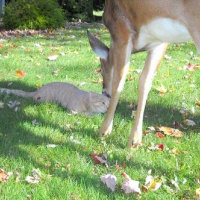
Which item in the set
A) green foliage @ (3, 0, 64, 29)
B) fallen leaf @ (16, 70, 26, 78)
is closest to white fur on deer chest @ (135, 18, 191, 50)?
fallen leaf @ (16, 70, 26, 78)

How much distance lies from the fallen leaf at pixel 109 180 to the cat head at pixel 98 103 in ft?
5.72

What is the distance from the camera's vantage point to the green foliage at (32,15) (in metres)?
12.6

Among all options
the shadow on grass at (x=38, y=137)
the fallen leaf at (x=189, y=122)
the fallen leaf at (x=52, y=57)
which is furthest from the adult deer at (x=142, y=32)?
the fallen leaf at (x=52, y=57)

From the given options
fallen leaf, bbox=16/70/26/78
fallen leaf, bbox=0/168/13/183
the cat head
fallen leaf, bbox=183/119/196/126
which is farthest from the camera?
fallen leaf, bbox=16/70/26/78

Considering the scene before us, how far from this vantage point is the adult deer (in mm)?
3322

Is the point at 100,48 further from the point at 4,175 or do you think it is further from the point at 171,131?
the point at 4,175

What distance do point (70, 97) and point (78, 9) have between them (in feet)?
40.7

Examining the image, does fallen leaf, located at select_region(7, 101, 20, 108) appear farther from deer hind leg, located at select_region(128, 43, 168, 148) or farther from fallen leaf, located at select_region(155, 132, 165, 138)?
fallen leaf, located at select_region(155, 132, 165, 138)

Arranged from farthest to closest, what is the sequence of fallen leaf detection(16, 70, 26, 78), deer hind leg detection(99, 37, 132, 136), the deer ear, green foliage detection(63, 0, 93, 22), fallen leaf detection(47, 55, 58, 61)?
green foliage detection(63, 0, 93, 22) → fallen leaf detection(47, 55, 58, 61) → fallen leaf detection(16, 70, 26, 78) → the deer ear → deer hind leg detection(99, 37, 132, 136)

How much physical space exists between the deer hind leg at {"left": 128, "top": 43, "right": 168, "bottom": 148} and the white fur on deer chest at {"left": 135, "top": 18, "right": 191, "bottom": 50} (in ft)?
0.77

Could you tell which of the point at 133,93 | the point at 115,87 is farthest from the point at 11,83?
the point at 115,87

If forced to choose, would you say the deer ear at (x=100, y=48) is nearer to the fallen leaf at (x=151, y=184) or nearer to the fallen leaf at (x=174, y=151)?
the fallen leaf at (x=174, y=151)

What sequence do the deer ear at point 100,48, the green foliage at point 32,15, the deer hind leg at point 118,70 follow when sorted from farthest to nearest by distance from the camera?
the green foliage at point 32,15 → the deer ear at point 100,48 → the deer hind leg at point 118,70

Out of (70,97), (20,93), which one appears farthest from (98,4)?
(70,97)
